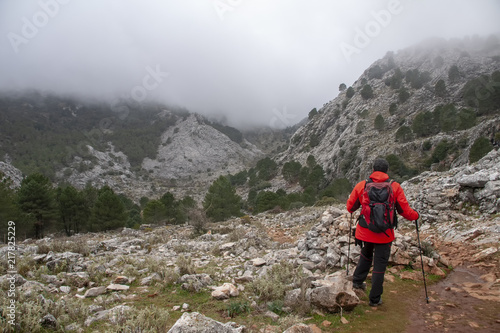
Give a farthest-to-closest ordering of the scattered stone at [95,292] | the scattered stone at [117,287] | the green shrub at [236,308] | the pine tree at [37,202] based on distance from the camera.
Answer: the pine tree at [37,202], the scattered stone at [117,287], the scattered stone at [95,292], the green shrub at [236,308]

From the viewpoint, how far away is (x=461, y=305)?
15.6ft

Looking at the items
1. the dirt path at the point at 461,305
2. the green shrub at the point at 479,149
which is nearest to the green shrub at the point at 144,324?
the dirt path at the point at 461,305

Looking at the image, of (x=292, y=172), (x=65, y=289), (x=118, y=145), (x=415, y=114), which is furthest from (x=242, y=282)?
(x=118, y=145)

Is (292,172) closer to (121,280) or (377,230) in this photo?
(121,280)

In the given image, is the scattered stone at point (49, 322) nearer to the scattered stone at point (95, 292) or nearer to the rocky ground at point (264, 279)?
the rocky ground at point (264, 279)

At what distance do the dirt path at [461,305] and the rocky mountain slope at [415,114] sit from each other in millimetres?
36793

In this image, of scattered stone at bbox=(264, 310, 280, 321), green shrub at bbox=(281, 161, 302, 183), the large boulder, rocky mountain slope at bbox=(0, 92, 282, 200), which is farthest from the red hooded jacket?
rocky mountain slope at bbox=(0, 92, 282, 200)

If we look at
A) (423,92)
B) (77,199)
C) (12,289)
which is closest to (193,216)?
(12,289)

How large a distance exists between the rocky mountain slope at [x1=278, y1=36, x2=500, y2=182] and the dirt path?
1449 inches

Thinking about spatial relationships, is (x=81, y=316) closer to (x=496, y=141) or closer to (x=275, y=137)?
(x=496, y=141)

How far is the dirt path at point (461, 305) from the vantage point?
4.05m

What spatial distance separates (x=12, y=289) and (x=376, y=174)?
6.86 meters

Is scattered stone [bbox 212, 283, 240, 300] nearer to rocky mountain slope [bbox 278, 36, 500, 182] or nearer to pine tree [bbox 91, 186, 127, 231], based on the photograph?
pine tree [bbox 91, 186, 127, 231]

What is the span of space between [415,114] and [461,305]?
228ft
